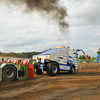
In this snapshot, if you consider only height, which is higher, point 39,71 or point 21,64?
point 21,64

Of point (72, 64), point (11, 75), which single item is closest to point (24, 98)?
point (11, 75)

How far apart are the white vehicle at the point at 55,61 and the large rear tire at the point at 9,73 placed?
13.1 feet

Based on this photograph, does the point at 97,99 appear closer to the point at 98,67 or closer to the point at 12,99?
the point at 12,99

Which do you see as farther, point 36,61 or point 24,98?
point 36,61

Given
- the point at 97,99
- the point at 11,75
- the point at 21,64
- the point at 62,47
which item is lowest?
the point at 97,99

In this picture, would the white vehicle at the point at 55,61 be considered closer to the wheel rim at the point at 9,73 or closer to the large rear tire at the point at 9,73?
the large rear tire at the point at 9,73

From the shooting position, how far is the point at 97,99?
5.01 meters

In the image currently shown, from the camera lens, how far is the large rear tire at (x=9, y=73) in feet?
27.1

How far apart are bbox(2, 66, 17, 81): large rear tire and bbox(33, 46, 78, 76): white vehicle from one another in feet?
13.1

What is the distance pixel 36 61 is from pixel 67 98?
8.61 meters

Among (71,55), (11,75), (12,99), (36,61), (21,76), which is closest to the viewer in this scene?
(12,99)

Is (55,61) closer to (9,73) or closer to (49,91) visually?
(9,73)

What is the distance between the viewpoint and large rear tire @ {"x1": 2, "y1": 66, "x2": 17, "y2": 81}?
826cm

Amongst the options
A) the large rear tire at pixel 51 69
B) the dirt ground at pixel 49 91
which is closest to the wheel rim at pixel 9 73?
the dirt ground at pixel 49 91
